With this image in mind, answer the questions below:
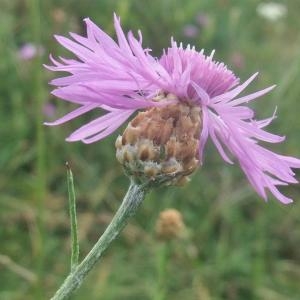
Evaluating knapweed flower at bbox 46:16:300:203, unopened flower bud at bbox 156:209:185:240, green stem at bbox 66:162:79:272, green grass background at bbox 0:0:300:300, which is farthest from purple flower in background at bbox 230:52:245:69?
green stem at bbox 66:162:79:272

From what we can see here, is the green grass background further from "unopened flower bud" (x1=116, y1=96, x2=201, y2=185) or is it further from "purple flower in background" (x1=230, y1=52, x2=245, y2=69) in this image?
"unopened flower bud" (x1=116, y1=96, x2=201, y2=185)

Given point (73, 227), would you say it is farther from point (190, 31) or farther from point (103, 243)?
point (190, 31)

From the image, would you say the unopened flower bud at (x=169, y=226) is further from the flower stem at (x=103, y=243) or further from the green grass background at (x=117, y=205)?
the flower stem at (x=103, y=243)

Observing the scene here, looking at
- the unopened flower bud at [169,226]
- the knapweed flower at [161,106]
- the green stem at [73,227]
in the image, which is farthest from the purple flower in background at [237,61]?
the green stem at [73,227]

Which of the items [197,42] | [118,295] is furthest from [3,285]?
[197,42]

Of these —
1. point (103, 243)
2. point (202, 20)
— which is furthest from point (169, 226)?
point (202, 20)

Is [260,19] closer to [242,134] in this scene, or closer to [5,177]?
[5,177]
